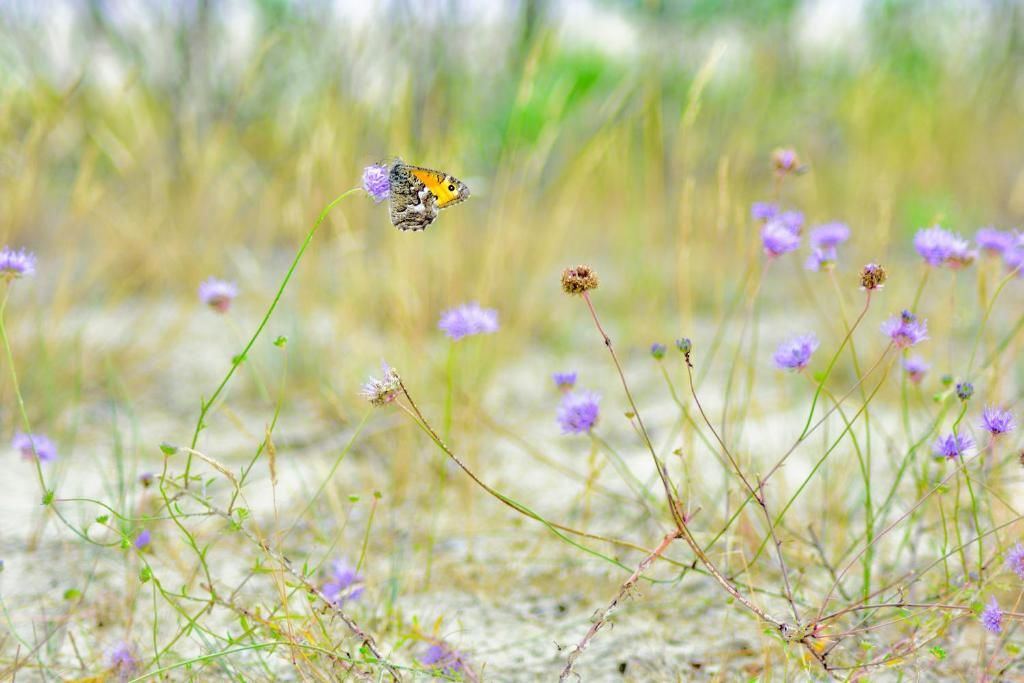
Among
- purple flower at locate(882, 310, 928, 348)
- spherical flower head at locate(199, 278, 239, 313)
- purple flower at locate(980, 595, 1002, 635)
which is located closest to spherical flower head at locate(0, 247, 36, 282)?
spherical flower head at locate(199, 278, 239, 313)

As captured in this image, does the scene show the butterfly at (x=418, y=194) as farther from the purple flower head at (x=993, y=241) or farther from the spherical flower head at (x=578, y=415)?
the purple flower head at (x=993, y=241)

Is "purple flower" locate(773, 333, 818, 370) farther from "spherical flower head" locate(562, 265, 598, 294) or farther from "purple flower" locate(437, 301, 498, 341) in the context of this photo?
"purple flower" locate(437, 301, 498, 341)

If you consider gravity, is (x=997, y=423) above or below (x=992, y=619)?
above

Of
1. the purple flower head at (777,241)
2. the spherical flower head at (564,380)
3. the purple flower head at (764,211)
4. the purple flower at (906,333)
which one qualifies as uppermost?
the purple flower head at (764,211)

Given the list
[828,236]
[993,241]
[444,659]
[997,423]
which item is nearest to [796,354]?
[997,423]

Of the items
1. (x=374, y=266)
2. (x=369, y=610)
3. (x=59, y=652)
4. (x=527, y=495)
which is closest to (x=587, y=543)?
(x=527, y=495)

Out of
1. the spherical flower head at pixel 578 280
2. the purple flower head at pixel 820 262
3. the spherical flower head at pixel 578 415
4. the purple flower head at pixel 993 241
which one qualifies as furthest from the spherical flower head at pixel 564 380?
the purple flower head at pixel 993 241

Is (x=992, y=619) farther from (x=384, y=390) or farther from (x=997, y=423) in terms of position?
(x=384, y=390)
